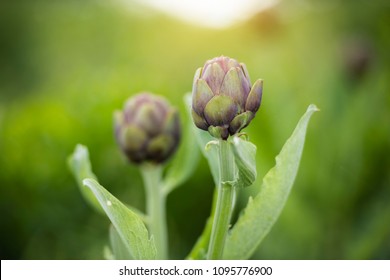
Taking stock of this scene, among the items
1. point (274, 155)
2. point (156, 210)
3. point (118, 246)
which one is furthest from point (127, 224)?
point (274, 155)

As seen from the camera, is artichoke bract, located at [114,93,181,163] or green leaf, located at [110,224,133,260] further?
artichoke bract, located at [114,93,181,163]

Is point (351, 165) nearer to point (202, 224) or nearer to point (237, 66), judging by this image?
point (202, 224)

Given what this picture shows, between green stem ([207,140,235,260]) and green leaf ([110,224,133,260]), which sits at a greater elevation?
green stem ([207,140,235,260])

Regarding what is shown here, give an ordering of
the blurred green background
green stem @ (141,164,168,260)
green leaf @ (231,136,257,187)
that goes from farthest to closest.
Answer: the blurred green background, green stem @ (141,164,168,260), green leaf @ (231,136,257,187)

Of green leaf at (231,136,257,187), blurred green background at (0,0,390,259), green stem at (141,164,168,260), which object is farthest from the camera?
blurred green background at (0,0,390,259)

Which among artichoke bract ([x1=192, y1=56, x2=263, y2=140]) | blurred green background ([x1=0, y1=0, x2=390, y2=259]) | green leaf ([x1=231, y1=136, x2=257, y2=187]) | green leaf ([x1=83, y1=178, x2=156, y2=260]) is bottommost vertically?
blurred green background ([x1=0, y1=0, x2=390, y2=259])

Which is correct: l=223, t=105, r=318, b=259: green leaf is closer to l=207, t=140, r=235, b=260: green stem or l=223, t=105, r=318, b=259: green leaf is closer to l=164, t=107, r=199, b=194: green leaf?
l=207, t=140, r=235, b=260: green stem

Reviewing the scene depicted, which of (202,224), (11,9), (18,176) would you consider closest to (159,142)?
(202,224)

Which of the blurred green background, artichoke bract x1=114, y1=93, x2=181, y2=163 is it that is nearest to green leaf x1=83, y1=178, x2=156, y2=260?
artichoke bract x1=114, y1=93, x2=181, y2=163
